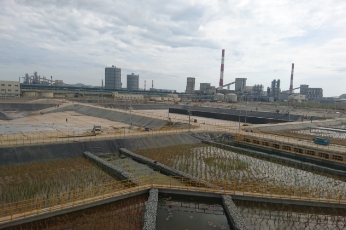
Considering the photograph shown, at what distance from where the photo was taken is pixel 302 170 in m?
22.1

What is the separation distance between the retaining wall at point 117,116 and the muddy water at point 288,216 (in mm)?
27203

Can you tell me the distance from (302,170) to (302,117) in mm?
35145

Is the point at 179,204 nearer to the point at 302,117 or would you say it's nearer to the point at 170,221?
the point at 170,221

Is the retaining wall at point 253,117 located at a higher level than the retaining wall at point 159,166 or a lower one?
higher

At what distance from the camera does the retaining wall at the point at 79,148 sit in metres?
21.4

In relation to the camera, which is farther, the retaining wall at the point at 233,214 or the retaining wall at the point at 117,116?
the retaining wall at the point at 117,116

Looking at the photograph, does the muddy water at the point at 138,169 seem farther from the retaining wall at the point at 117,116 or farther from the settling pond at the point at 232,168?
the retaining wall at the point at 117,116

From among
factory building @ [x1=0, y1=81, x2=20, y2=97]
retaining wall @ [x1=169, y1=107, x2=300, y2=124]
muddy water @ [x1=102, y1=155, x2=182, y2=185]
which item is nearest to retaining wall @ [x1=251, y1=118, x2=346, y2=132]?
retaining wall @ [x1=169, y1=107, x2=300, y2=124]

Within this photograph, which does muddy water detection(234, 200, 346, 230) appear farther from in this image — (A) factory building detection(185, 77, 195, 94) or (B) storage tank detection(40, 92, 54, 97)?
(A) factory building detection(185, 77, 195, 94)

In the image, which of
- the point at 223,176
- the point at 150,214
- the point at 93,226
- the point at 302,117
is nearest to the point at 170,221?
the point at 150,214

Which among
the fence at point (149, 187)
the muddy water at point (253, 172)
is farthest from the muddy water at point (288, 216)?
the muddy water at point (253, 172)

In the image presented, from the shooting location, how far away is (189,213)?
46.3ft

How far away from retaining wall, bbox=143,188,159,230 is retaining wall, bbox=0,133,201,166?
461 inches

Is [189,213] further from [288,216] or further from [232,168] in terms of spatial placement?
[232,168]
